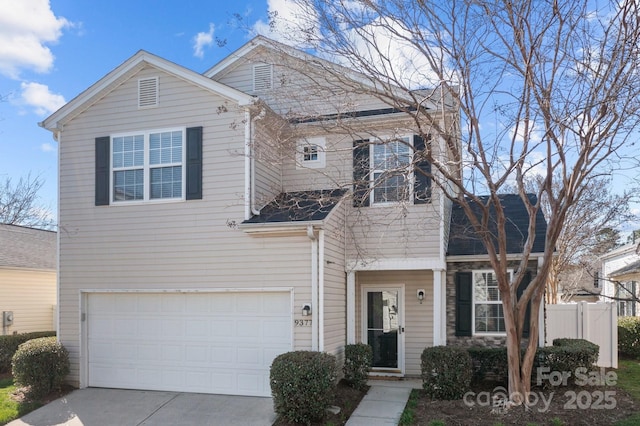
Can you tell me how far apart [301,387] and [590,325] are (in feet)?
26.8

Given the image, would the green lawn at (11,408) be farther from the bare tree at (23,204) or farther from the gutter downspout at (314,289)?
the bare tree at (23,204)

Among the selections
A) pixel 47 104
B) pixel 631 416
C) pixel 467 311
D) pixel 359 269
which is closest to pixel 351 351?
pixel 359 269

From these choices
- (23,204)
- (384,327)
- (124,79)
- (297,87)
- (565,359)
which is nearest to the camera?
(565,359)

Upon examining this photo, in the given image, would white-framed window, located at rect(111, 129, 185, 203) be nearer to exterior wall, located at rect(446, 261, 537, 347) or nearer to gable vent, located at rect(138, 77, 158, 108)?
gable vent, located at rect(138, 77, 158, 108)

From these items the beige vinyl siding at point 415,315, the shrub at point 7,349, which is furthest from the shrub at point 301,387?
the shrub at point 7,349

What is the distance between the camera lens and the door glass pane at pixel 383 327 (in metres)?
12.2

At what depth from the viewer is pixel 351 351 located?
10812mm

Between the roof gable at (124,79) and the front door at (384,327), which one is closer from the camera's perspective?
the roof gable at (124,79)

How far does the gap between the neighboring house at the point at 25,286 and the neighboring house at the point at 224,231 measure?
5.75 meters

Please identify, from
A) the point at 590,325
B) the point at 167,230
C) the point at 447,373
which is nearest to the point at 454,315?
the point at 447,373

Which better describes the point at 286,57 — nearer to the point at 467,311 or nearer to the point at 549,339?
the point at 467,311

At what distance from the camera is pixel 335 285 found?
35.6 ft

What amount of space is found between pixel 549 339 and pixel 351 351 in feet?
18.6

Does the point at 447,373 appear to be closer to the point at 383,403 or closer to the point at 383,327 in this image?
the point at 383,403
